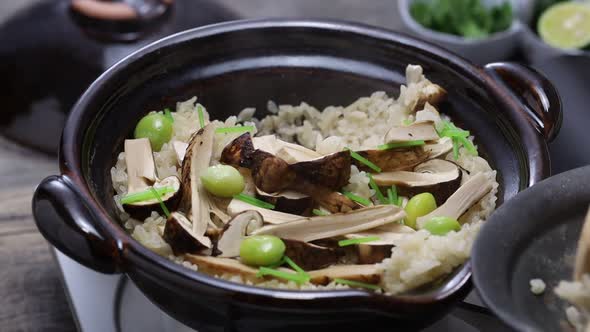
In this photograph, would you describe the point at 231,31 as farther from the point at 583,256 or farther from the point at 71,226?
the point at 583,256

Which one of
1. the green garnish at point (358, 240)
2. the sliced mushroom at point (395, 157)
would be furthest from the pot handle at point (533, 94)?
the green garnish at point (358, 240)

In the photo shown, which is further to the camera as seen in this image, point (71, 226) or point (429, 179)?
point (429, 179)

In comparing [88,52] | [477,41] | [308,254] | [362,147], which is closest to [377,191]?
[362,147]

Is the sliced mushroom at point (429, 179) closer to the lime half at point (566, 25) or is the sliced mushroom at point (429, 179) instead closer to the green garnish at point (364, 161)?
the green garnish at point (364, 161)

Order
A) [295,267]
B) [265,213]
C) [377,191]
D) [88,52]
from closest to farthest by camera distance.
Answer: [295,267]
[265,213]
[377,191]
[88,52]

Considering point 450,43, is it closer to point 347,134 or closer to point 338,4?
point 338,4

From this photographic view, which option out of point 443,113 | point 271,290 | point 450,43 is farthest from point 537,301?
point 450,43
